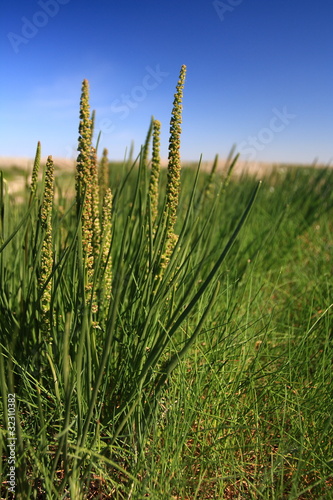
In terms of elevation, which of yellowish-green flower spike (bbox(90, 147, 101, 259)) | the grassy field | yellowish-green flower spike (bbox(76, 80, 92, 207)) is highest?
yellowish-green flower spike (bbox(76, 80, 92, 207))

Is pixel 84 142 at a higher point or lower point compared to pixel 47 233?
higher

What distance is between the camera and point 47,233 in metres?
1.05

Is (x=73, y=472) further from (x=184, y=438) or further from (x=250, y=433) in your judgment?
(x=250, y=433)

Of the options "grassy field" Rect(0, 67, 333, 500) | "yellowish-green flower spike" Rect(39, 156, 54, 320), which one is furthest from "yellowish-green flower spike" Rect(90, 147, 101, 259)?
"yellowish-green flower spike" Rect(39, 156, 54, 320)

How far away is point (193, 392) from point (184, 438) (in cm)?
17

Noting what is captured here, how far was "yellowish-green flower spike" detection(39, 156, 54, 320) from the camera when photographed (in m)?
1.00

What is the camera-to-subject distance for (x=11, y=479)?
99cm

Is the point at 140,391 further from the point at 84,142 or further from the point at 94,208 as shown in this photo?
the point at 84,142

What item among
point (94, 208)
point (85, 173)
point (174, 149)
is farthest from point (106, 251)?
point (174, 149)

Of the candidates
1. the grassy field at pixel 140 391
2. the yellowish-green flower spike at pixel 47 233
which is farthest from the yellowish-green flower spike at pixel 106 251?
the yellowish-green flower spike at pixel 47 233

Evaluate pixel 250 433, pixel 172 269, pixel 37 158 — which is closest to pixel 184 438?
pixel 250 433

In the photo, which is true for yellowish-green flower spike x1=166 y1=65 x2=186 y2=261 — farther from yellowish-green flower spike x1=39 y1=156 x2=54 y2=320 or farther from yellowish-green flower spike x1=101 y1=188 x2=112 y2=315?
yellowish-green flower spike x1=39 y1=156 x2=54 y2=320

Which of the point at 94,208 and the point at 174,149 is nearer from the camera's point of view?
the point at 174,149

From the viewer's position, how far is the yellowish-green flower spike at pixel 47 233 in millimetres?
997
